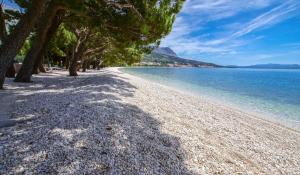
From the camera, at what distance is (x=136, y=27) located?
14.7 metres

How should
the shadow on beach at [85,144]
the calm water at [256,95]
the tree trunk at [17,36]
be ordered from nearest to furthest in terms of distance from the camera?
the shadow on beach at [85,144], the tree trunk at [17,36], the calm water at [256,95]

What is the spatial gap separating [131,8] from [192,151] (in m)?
9.42

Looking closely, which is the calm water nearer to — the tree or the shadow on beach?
the tree

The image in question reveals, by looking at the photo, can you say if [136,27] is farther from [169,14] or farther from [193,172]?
[193,172]

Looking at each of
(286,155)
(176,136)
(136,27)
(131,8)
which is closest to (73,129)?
(176,136)

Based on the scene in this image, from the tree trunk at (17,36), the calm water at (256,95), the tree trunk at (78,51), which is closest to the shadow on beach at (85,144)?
the tree trunk at (17,36)

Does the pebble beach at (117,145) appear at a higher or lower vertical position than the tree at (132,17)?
lower

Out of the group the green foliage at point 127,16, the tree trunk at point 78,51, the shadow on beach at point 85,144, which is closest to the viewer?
the shadow on beach at point 85,144

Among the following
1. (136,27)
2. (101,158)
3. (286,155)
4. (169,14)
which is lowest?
(286,155)

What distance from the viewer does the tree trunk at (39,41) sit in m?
14.1

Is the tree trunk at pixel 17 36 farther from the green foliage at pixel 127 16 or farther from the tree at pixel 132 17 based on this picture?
the tree at pixel 132 17

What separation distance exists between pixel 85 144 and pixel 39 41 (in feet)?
38.5

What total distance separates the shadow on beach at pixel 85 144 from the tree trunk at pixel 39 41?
773cm

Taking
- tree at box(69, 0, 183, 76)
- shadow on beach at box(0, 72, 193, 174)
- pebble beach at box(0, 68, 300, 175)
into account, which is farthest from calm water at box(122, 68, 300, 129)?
shadow on beach at box(0, 72, 193, 174)
